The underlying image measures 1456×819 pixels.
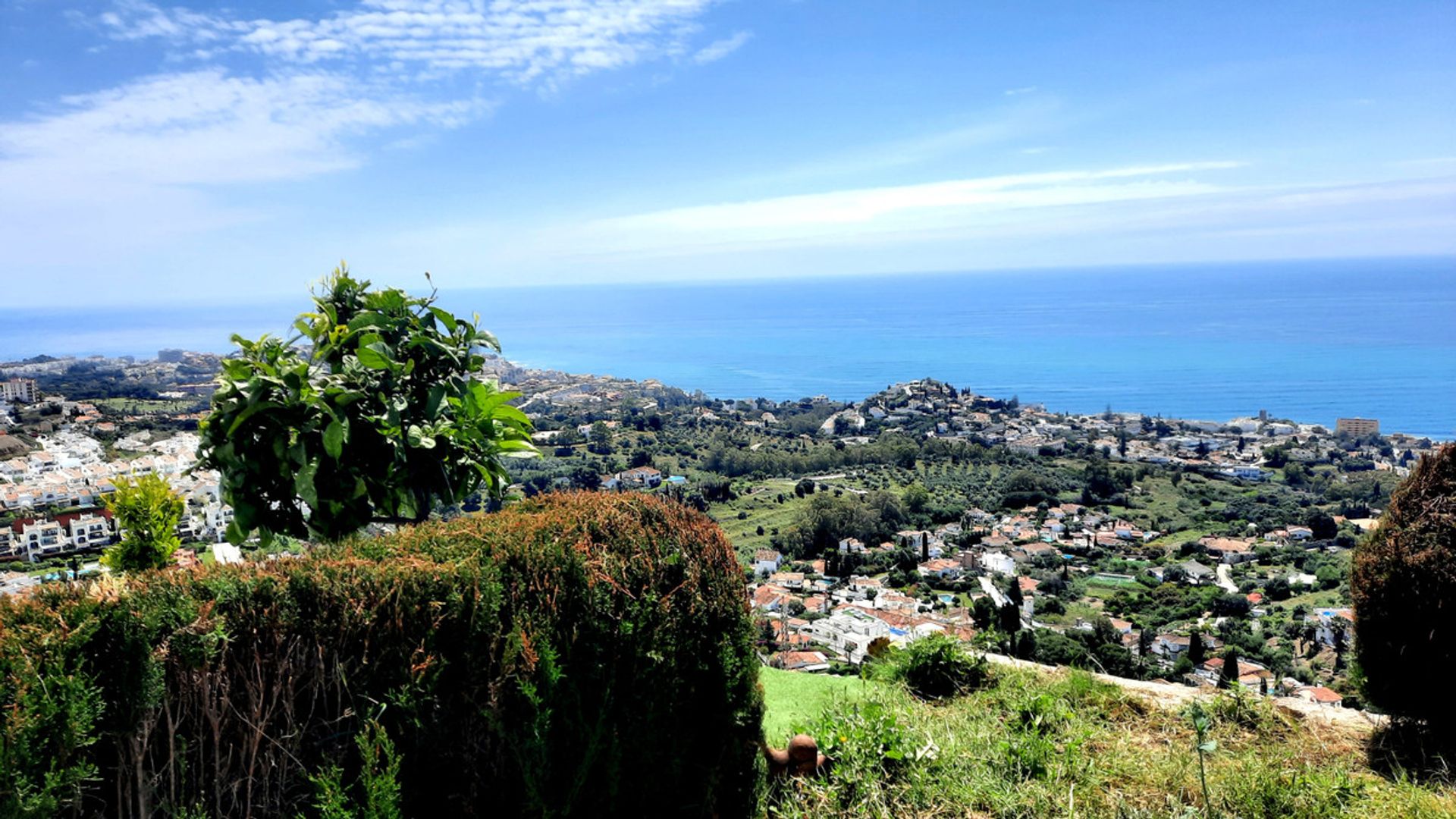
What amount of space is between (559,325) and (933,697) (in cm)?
17142

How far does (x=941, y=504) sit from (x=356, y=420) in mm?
37027

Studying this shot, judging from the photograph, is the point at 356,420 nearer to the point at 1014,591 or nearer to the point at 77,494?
the point at 77,494

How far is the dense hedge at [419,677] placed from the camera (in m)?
1.71

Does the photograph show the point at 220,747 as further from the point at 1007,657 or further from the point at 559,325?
the point at 559,325

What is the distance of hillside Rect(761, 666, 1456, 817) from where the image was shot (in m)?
3.11

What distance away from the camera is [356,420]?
120 inches

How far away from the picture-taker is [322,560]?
220cm

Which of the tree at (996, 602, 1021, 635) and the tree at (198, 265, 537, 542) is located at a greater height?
the tree at (198, 265, 537, 542)

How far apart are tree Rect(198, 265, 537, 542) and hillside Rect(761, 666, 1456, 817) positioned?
6.76 ft

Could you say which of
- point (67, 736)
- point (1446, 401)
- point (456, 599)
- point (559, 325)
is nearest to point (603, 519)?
point (456, 599)

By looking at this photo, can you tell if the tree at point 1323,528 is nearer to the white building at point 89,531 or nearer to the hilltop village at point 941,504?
the hilltop village at point 941,504

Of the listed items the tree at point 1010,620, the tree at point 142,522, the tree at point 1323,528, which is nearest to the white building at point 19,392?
the tree at point 142,522

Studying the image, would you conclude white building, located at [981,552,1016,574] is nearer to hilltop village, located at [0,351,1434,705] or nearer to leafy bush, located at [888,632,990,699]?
hilltop village, located at [0,351,1434,705]

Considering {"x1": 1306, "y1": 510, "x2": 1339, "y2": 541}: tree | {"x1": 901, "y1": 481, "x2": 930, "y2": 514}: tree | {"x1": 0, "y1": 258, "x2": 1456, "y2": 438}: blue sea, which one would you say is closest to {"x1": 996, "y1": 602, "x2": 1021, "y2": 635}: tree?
{"x1": 901, "y1": 481, "x2": 930, "y2": 514}: tree
